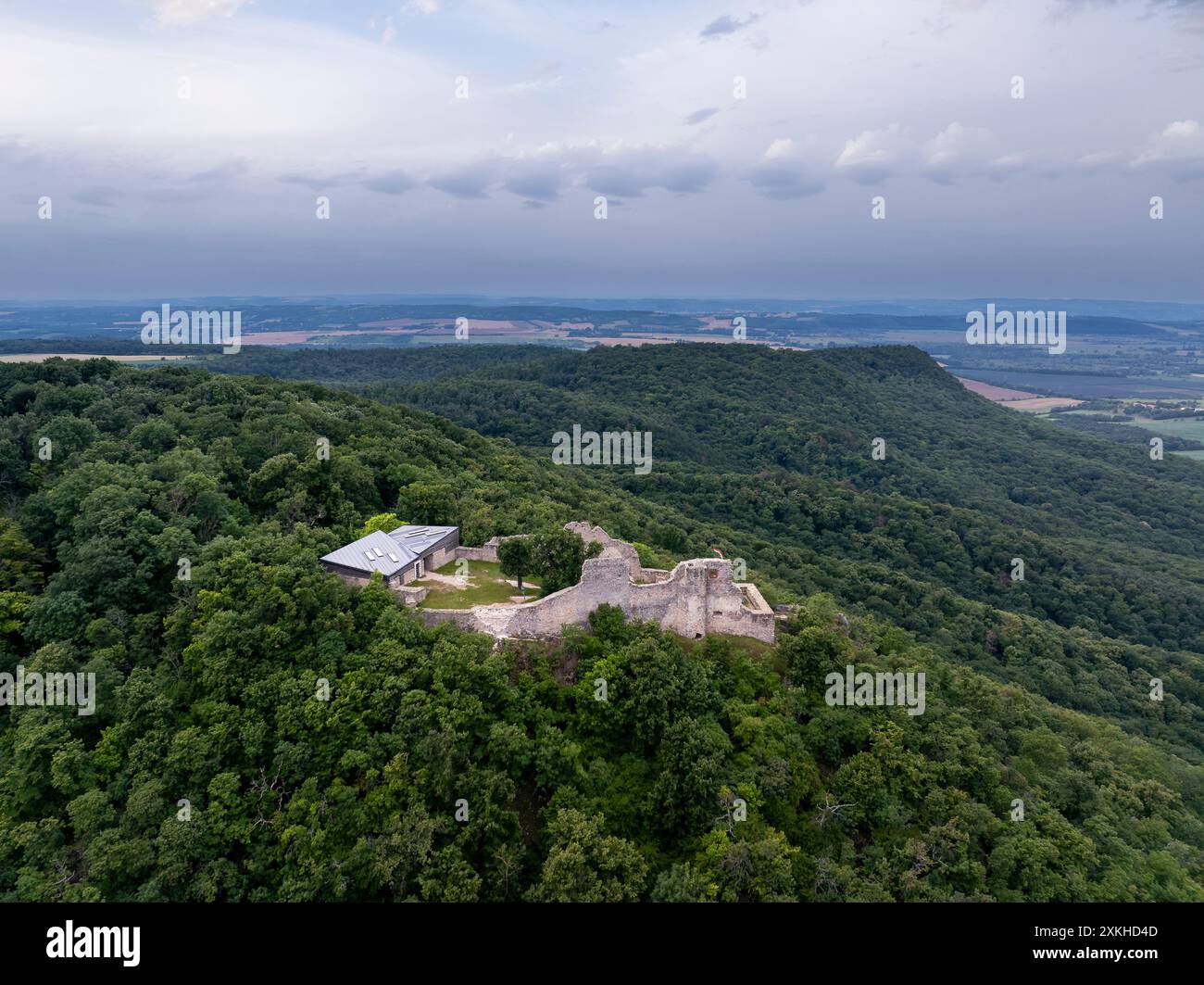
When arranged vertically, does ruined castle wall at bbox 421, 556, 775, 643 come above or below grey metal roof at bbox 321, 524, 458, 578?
below

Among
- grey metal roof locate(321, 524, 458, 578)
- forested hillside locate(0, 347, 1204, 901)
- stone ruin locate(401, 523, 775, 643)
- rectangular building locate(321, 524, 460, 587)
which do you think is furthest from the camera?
grey metal roof locate(321, 524, 458, 578)

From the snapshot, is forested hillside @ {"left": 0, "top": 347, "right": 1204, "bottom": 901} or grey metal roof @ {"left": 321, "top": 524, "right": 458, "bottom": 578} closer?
forested hillside @ {"left": 0, "top": 347, "right": 1204, "bottom": 901}

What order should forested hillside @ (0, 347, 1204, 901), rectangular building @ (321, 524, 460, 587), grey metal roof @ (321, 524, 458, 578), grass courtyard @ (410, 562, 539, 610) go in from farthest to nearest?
grey metal roof @ (321, 524, 458, 578)
rectangular building @ (321, 524, 460, 587)
grass courtyard @ (410, 562, 539, 610)
forested hillside @ (0, 347, 1204, 901)

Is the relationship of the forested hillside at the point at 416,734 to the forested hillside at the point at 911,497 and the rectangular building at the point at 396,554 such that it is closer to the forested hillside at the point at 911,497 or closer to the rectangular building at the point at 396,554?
the rectangular building at the point at 396,554

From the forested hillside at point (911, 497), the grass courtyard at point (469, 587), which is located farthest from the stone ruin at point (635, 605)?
the forested hillside at point (911, 497)

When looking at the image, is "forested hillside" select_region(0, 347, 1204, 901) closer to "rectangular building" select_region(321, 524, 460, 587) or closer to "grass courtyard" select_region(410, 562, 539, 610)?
"rectangular building" select_region(321, 524, 460, 587)

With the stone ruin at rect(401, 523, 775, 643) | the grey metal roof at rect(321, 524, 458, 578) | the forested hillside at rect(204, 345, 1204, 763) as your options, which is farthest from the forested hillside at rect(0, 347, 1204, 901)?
the forested hillside at rect(204, 345, 1204, 763)
